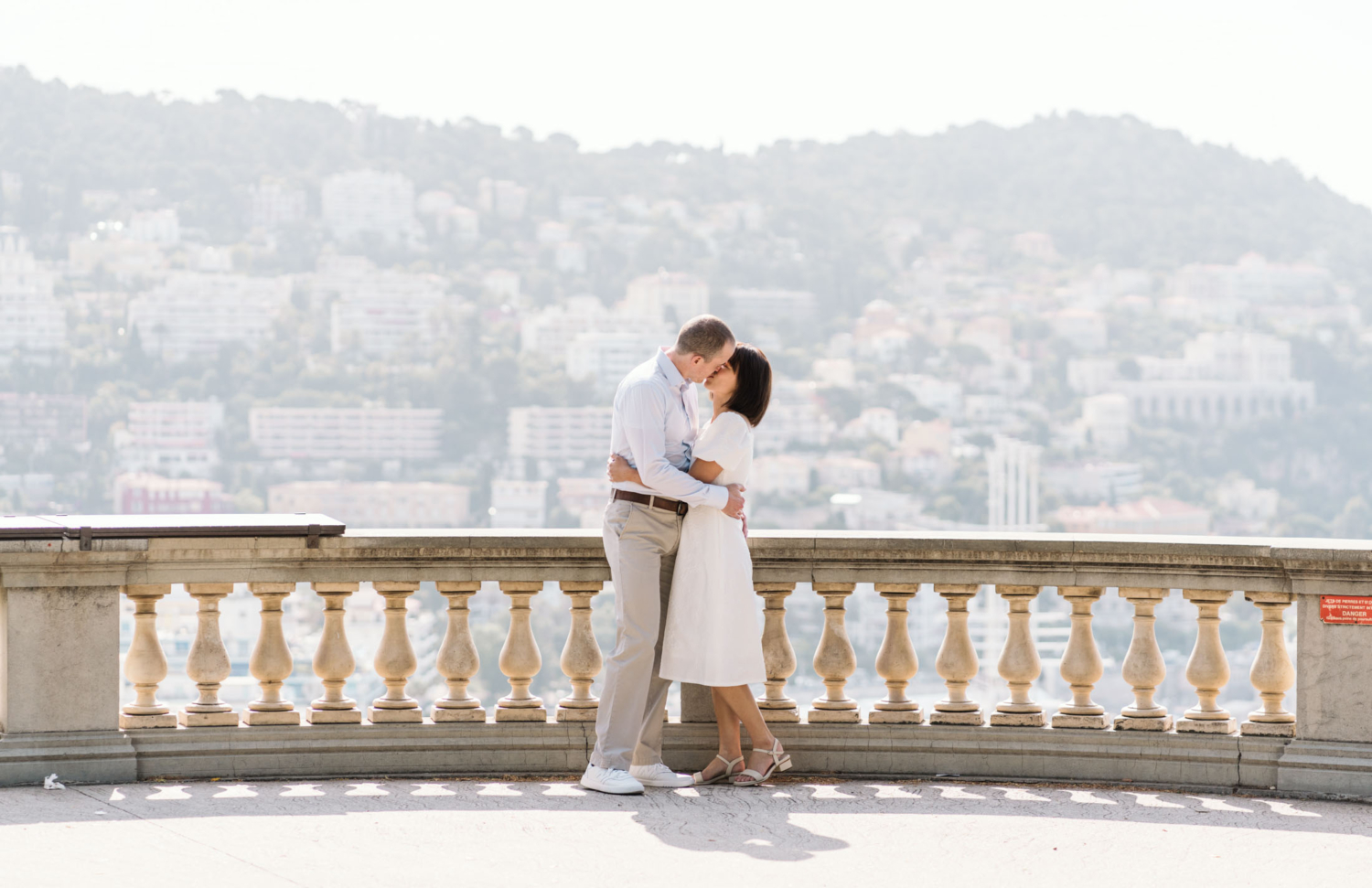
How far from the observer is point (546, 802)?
498 centimetres

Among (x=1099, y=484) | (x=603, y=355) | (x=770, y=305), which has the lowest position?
(x=1099, y=484)

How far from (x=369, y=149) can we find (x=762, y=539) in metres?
120

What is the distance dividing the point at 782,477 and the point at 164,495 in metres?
36.2

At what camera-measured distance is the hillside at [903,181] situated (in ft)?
377

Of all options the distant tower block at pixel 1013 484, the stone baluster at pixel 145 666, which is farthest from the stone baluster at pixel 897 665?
the distant tower block at pixel 1013 484

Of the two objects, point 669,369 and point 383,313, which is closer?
point 669,369

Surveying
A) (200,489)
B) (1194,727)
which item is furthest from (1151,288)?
(1194,727)

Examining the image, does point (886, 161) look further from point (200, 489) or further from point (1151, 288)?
point (200, 489)

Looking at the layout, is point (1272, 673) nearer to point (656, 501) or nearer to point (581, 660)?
point (656, 501)

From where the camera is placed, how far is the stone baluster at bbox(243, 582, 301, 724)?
17.5 ft

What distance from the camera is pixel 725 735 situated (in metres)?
5.28

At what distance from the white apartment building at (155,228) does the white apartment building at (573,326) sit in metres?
26.8

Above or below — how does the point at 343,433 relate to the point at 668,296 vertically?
below

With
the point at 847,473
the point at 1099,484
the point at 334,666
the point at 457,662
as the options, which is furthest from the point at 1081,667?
the point at 1099,484
